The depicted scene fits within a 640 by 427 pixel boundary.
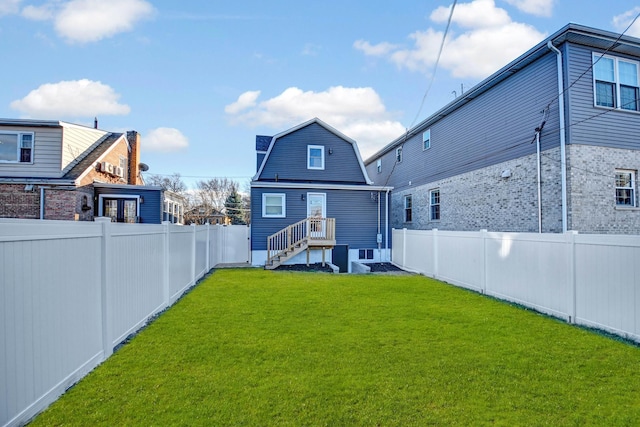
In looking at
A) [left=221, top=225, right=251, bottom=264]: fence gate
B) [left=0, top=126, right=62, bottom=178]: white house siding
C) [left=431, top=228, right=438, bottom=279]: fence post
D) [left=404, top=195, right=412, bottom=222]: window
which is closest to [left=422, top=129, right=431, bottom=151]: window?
[left=404, top=195, right=412, bottom=222]: window

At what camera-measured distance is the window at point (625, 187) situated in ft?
30.8

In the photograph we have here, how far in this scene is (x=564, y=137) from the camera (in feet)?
29.2

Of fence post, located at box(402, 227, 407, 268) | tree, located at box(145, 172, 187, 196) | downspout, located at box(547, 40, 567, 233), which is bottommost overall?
fence post, located at box(402, 227, 407, 268)

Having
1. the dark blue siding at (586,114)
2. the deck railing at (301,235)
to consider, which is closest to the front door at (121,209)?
the deck railing at (301,235)

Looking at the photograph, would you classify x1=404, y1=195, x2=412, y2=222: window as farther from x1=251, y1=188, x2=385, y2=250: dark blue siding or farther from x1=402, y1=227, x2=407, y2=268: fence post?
x1=402, y1=227, x2=407, y2=268: fence post

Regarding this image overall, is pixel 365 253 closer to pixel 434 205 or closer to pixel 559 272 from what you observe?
pixel 434 205

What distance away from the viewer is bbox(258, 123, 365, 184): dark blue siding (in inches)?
583

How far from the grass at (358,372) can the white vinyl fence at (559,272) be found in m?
0.39

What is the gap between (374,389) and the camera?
320 centimetres

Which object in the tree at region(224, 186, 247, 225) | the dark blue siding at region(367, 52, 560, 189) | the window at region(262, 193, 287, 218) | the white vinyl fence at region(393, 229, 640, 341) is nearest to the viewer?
the white vinyl fence at region(393, 229, 640, 341)

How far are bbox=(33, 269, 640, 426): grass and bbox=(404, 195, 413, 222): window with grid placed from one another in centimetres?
1185

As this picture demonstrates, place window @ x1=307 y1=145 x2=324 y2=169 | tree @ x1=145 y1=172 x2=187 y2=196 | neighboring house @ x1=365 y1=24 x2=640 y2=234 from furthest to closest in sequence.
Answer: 1. tree @ x1=145 y1=172 x2=187 y2=196
2. window @ x1=307 y1=145 x2=324 y2=169
3. neighboring house @ x1=365 y1=24 x2=640 y2=234

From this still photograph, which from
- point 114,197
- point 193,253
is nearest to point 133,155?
point 114,197

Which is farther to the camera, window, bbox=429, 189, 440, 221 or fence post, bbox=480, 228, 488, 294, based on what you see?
window, bbox=429, 189, 440, 221
